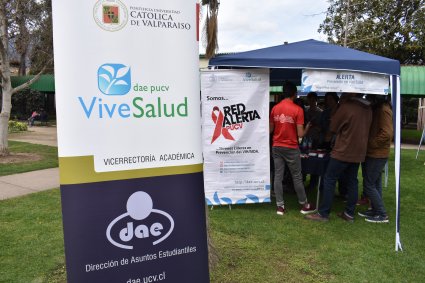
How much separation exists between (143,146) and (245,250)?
2.54 meters

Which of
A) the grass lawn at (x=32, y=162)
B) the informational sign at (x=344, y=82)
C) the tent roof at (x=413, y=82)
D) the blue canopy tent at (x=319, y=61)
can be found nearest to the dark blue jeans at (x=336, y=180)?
the blue canopy tent at (x=319, y=61)

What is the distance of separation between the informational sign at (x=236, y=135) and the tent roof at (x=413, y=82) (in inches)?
491

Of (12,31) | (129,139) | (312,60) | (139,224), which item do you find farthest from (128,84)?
(12,31)

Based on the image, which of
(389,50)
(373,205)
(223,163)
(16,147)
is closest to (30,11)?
(16,147)

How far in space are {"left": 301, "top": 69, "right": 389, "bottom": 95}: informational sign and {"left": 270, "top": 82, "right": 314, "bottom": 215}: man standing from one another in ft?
1.05

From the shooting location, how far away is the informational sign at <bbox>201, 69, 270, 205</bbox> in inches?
219

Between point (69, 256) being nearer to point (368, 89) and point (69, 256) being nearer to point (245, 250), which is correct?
point (245, 250)

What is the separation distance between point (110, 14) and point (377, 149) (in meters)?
4.27

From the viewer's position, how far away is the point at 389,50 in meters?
23.1

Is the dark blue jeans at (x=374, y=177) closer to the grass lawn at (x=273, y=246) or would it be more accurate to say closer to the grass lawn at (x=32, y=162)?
the grass lawn at (x=273, y=246)

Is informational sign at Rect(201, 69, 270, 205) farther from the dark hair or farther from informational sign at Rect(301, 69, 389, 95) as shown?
informational sign at Rect(301, 69, 389, 95)

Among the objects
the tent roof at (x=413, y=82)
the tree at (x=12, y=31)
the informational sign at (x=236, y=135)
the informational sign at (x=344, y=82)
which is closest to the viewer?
the informational sign at (x=344, y=82)

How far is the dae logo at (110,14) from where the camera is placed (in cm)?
216

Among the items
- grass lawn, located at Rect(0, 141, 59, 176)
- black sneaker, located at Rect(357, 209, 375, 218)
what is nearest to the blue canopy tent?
black sneaker, located at Rect(357, 209, 375, 218)
